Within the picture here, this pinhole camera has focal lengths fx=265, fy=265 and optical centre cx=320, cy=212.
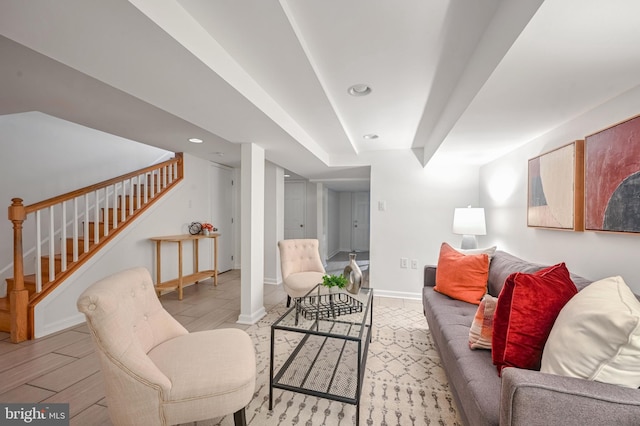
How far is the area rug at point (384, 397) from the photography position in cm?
154

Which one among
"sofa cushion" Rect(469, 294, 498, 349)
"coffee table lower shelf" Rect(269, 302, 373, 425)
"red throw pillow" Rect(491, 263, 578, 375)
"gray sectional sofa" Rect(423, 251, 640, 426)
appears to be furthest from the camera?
"coffee table lower shelf" Rect(269, 302, 373, 425)

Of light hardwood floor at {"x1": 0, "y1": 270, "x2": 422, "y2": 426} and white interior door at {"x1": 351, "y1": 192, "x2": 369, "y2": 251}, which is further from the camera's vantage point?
white interior door at {"x1": 351, "y1": 192, "x2": 369, "y2": 251}

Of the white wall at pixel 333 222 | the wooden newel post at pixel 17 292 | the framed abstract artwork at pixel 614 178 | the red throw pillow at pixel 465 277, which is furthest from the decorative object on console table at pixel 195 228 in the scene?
the framed abstract artwork at pixel 614 178

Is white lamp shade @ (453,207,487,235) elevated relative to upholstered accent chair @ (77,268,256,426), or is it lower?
elevated

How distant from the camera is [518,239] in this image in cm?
255

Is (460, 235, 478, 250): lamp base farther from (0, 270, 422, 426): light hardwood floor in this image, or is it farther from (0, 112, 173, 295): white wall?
(0, 112, 173, 295): white wall

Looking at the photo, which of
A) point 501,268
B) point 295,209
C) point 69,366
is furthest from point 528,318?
point 295,209

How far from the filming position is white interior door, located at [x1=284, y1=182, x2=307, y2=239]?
6.52 m

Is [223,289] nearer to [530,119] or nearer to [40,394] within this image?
[40,394]

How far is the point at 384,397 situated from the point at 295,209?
5121mm

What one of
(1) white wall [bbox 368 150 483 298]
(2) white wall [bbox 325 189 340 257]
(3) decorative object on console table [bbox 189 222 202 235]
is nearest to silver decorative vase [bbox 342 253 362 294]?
(1) white wall [bbox 368 150 483 298]

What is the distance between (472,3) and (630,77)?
0.87 metres
